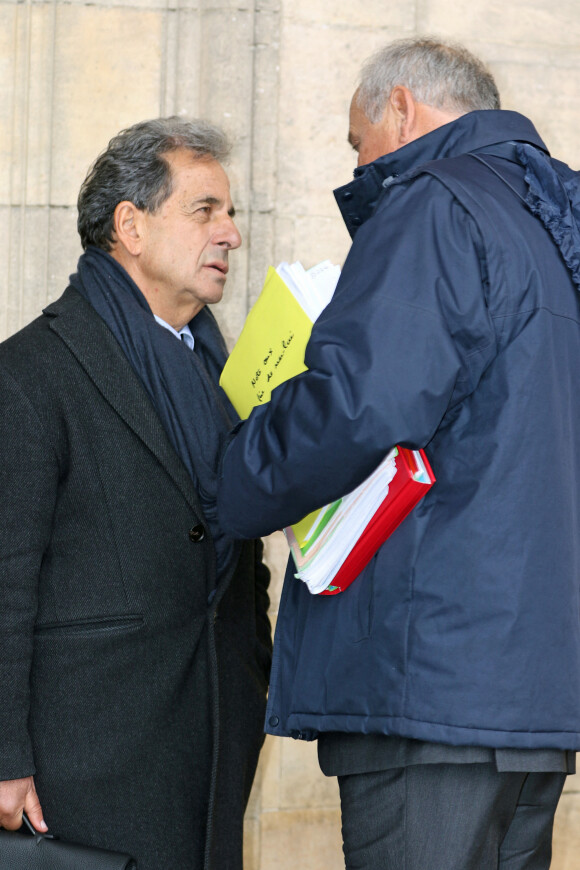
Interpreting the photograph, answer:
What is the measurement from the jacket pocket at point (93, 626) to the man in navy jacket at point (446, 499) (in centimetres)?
47

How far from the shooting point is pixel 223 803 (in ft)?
7.58

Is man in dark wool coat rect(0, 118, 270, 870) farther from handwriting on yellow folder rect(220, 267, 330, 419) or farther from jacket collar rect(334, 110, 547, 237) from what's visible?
jacket collar rect(334, 110, 547, 237)

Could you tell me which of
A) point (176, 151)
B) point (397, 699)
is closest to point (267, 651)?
point (397, 699)

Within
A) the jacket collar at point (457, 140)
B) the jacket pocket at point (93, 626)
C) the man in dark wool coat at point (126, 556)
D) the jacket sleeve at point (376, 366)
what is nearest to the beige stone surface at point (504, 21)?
the man in dark wool coat at point (126, 556)

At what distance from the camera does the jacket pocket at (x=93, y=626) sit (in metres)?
2.02

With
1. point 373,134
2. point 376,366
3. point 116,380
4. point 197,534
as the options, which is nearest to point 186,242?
point 116,380

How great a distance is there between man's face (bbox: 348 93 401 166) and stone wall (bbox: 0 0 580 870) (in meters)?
1.22

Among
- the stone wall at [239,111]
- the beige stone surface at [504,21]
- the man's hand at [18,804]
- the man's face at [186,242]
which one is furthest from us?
the beige stone surface at [504,21]

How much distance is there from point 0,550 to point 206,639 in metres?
0.50

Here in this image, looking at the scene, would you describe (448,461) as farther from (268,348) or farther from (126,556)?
(126,556)

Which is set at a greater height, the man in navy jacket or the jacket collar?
the jacket collar

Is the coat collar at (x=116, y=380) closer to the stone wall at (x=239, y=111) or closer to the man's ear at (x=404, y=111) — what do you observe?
the man's ear at (x=404, y=111)

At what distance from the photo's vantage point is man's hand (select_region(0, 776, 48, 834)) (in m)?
1.91

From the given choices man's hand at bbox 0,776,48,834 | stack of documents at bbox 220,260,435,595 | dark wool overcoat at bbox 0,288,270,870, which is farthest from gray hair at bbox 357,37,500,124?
man's hand at bbox 0,776,48,834
